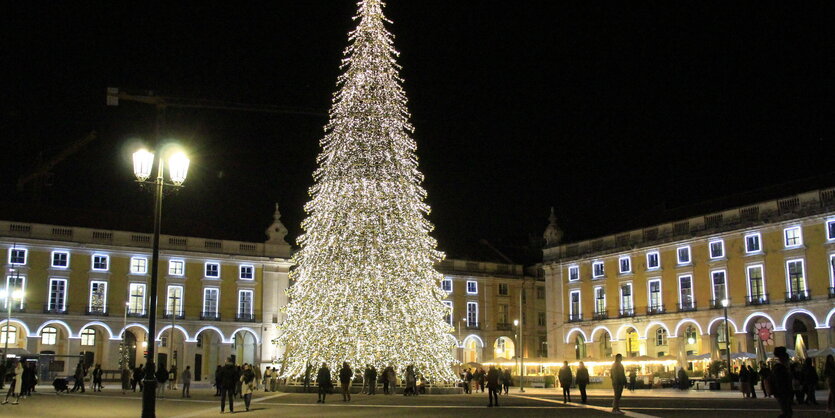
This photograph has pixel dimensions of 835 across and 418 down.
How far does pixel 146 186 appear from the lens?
1898 centimetres

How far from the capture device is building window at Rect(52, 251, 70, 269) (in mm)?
63750

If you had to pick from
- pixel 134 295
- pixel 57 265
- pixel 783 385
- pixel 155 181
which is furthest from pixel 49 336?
pixel 783 385

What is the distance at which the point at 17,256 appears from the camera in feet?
204

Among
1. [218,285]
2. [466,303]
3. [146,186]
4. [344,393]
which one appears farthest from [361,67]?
[466,303]

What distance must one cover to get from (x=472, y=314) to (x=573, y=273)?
11.4m

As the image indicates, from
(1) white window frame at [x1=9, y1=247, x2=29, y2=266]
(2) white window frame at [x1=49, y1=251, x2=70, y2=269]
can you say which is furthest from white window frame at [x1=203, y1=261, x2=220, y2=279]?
(1) white window frame at [x1=9, y1=247, x2=29, y2=266]

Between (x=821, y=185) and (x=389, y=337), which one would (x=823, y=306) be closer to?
(x=821, y=185)

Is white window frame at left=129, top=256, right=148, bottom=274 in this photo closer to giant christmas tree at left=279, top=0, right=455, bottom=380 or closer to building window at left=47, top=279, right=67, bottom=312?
building window at left=47, top=279, right=67, bottom=312

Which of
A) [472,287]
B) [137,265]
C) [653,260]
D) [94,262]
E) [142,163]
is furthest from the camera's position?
[472,287]

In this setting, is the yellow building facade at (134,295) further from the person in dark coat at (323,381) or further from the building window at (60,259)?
the person in dark coat at (323,381)

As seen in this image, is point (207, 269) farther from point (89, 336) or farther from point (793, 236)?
point (793, 236)

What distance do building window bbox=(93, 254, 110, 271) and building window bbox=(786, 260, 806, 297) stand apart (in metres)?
48.7

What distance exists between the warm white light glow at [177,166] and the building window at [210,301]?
173ft

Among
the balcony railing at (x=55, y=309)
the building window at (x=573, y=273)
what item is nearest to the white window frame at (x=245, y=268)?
the balcony railing at (x=55, y=309)
